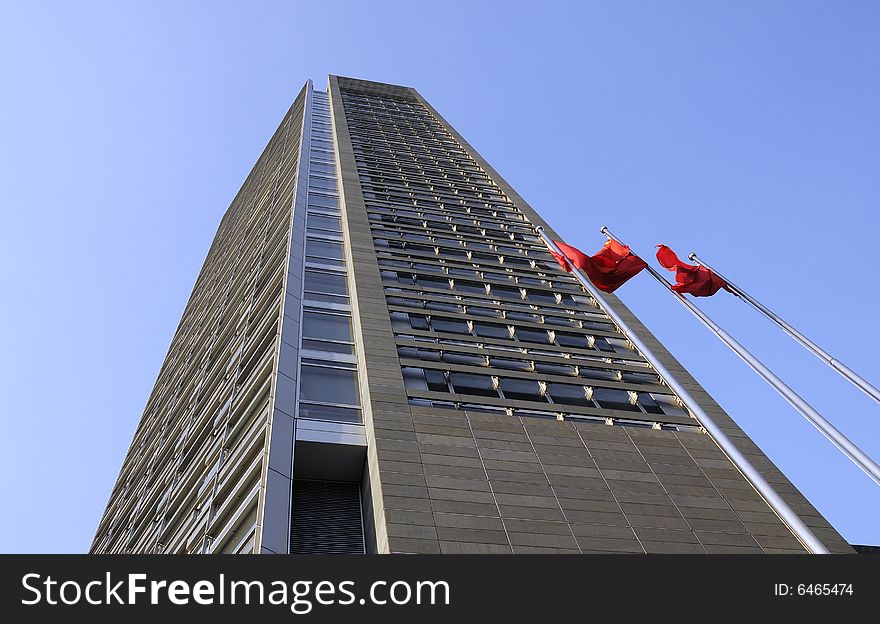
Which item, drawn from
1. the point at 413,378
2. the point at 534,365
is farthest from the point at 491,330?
the point at 413,378

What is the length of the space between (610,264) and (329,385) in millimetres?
9981

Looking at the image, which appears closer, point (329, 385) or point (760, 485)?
point (760, 485)

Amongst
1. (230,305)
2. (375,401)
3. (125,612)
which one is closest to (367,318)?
(375,401)

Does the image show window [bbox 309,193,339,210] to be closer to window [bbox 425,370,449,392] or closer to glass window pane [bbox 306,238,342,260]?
glass window pane [bbox 306,238,342,260]

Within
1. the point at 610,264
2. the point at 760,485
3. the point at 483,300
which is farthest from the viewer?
the point at 483,300

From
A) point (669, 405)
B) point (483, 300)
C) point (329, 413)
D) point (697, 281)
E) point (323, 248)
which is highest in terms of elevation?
point (323, 248)

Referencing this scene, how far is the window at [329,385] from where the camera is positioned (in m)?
27.8

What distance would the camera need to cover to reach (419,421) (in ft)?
84.5

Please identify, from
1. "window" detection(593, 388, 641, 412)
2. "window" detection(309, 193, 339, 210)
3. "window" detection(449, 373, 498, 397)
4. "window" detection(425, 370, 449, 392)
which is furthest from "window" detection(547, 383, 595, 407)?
"window" detection(309, 193, 339, 210)

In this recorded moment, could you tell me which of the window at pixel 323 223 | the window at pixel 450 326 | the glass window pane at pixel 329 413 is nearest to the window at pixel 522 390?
the window at pixel 450 326

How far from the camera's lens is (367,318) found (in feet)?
107

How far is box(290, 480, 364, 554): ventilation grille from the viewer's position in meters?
22.2

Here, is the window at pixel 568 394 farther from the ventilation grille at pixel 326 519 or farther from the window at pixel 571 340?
the ventilation grille at pixel 326 519

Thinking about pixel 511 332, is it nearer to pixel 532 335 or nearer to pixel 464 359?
pixel 532 335
